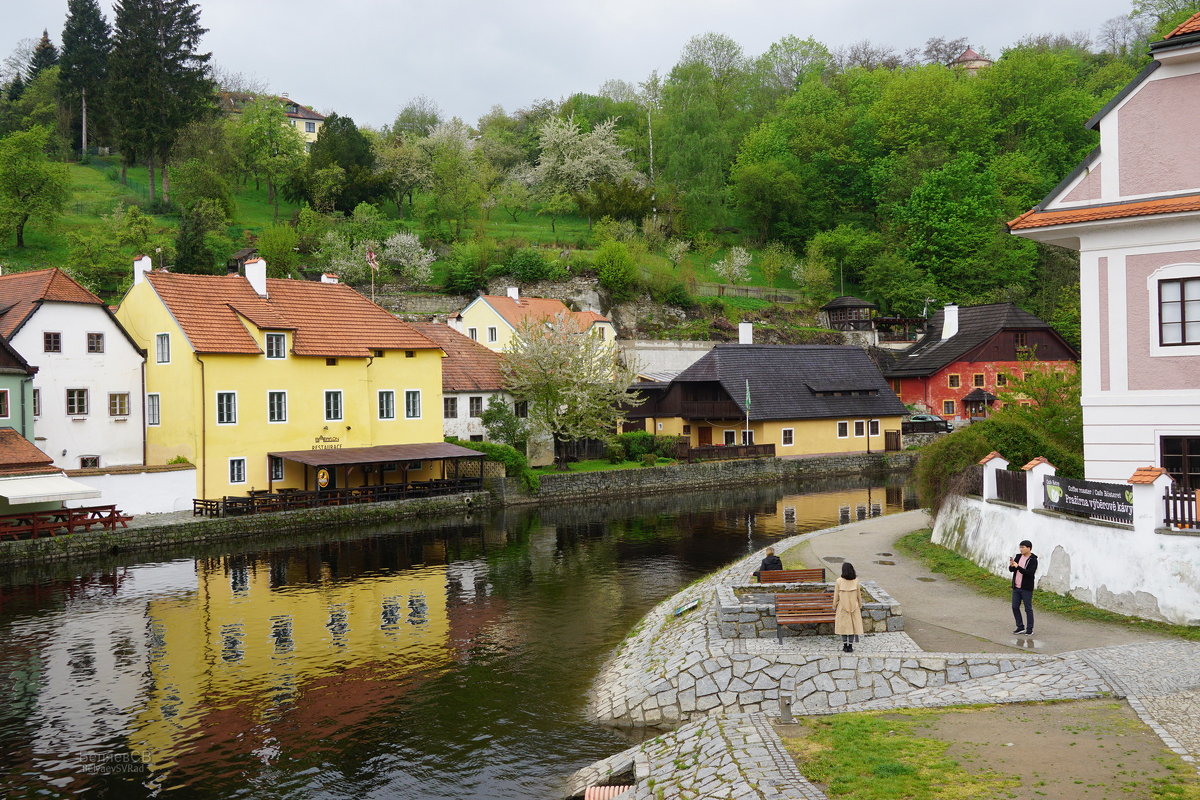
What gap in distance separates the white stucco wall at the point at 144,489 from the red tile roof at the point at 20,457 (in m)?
1.31

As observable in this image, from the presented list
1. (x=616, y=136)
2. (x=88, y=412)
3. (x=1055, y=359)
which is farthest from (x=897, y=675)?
(x=616, y=136)

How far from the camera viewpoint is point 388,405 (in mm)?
44500

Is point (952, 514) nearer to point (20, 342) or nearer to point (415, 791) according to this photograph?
point (415, 791)

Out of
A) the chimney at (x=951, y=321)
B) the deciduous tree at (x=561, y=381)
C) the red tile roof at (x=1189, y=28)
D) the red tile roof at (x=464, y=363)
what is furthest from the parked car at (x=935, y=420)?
the red tile roof at (x=1189, y=28)

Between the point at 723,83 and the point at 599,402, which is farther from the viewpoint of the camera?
the point at 723,83

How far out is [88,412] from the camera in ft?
124

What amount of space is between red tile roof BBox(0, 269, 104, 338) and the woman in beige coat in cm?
3318

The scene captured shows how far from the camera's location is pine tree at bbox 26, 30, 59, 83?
9944 centimetres

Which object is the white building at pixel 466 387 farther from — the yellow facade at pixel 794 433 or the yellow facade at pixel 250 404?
the yellow facade at pixel 794 433

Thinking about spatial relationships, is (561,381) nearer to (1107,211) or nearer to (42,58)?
(1107,211)

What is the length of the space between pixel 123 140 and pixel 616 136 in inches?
1874

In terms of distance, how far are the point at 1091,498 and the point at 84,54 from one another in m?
97.0

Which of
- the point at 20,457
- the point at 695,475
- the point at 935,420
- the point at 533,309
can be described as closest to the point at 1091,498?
the point at 20,457

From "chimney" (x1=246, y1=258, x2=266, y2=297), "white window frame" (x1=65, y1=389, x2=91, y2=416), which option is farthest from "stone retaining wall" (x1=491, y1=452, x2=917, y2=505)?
"white window frame" (x1=65, y1=389, x2=91, y2=416)
